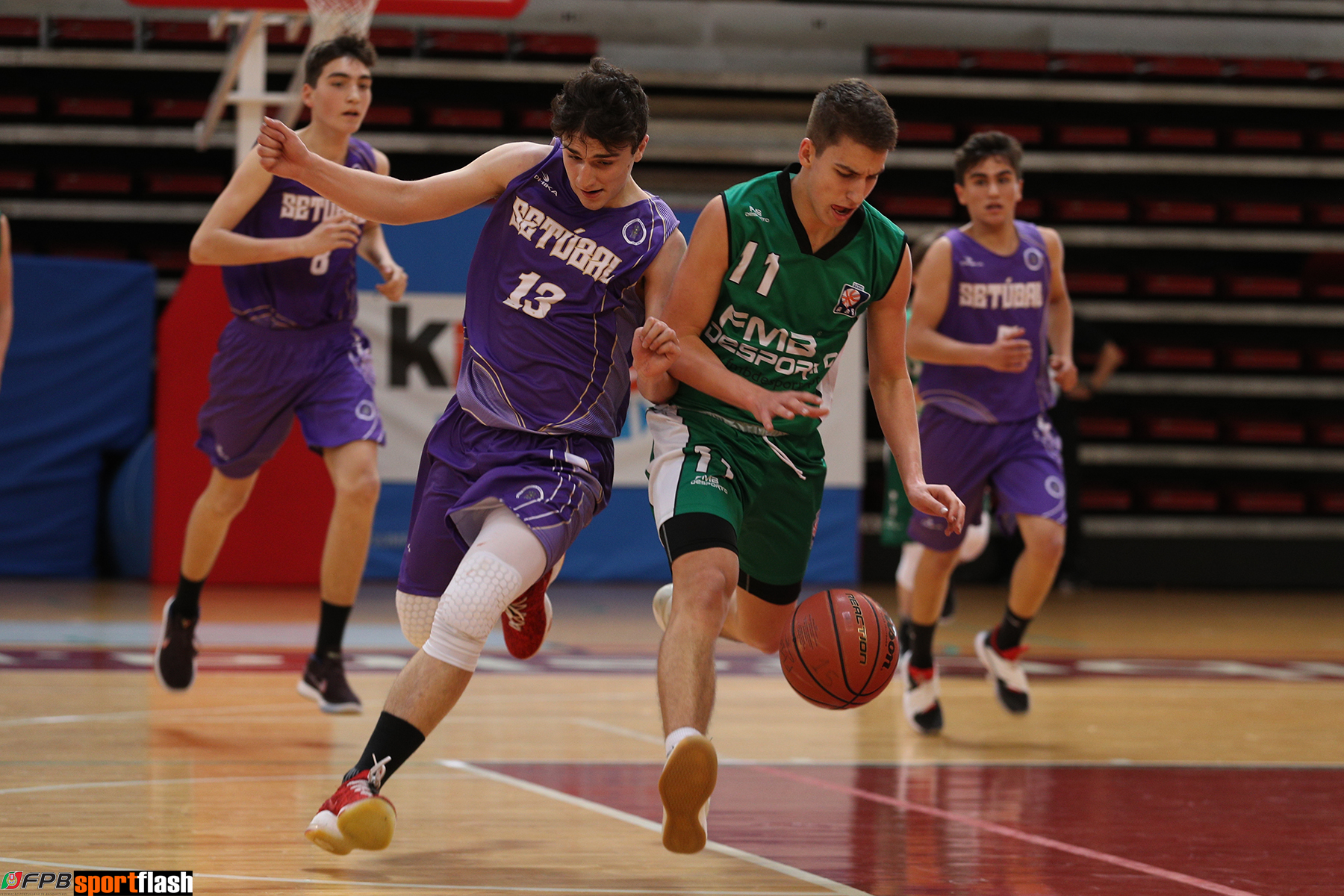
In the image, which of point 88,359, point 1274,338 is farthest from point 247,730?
point 1274,338

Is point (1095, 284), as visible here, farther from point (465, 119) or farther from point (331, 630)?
point (331, 630)

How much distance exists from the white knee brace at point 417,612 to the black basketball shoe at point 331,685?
1604 millimetres

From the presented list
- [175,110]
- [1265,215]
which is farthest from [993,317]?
[175,110]

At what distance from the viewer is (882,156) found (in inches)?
130

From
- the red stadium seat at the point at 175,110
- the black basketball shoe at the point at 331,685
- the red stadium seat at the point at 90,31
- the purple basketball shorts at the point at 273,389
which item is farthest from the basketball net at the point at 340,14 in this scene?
the red stadium seat at the point at 90,31

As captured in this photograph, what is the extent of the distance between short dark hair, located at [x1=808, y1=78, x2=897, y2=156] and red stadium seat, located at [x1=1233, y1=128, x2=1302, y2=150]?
1176 centimetres

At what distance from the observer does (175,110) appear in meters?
12.9

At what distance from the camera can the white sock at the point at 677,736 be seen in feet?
9.10

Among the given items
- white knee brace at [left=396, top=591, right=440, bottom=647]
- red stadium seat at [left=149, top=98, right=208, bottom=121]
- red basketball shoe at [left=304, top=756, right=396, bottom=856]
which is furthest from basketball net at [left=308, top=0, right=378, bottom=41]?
red stadium seat at [left=149, top=98, right=208, bottom=121]

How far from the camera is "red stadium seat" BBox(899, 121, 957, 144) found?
536 inches

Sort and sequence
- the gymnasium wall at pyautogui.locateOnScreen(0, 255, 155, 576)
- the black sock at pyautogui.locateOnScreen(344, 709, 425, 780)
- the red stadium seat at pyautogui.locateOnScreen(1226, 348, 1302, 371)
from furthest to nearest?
the red stadium seat at pyautogui.locateOnScreen(1226, 348, 1302, 371) < the gymnasium wall at pyautogui.locateOnScreen(0, 255, 155, 576) < the black sock at pyautogui.locateOnScreen(344, 709, 425, 780)

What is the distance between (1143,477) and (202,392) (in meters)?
8.47

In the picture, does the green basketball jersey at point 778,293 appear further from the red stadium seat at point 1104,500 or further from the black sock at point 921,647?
the red stadium seat at point 1104,500

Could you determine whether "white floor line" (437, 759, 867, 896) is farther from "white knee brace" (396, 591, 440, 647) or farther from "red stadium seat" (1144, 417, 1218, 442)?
"red stadium seat" (1144, 417, 1218, 442)
